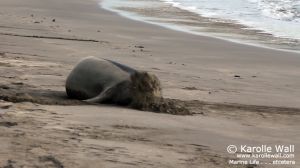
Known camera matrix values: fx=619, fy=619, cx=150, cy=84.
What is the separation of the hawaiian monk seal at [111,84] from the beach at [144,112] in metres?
0.20

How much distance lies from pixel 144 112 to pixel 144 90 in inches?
14.0

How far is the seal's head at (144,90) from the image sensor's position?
650 centimetres

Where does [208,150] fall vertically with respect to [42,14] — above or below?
below

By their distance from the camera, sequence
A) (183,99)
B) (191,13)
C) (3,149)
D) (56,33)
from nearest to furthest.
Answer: (3,149), (183,99), (56,33), (191,13)

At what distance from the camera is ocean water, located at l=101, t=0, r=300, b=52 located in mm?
15039

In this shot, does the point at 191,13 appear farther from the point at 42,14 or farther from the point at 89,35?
the point at 89,35

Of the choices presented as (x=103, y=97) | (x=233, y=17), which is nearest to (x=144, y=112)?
(x=103, y=97)

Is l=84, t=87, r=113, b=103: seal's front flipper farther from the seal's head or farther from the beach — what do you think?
the seal's head

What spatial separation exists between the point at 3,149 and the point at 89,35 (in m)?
8.96

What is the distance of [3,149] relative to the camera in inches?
174

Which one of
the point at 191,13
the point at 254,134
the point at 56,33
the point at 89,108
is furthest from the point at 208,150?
the point at 191,13

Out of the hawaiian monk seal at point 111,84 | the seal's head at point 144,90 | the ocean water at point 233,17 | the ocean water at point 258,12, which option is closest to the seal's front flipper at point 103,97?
the hawaiian monk seal at point 111,84

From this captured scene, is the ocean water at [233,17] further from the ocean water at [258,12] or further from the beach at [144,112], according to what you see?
the beach at [144,112]

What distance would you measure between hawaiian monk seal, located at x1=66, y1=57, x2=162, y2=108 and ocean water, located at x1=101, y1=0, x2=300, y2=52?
23.5 feet
